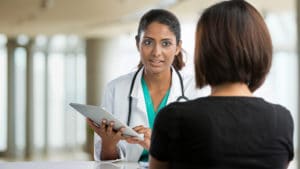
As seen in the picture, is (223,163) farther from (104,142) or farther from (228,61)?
(104,142)

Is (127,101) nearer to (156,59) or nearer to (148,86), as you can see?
(148,86)

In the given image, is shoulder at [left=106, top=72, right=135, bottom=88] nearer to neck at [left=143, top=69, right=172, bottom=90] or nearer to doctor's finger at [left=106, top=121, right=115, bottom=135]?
neck at [left=143, top=69, right=172, bottom=90]

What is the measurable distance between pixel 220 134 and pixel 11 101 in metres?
12.1

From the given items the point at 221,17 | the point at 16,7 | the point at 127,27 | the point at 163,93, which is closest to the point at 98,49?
the point at 127,27

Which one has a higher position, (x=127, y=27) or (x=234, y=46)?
(x=127, y=27)

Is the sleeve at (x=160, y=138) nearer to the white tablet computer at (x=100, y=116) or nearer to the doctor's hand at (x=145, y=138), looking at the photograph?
the white tablet computer at (x=100, y=116)

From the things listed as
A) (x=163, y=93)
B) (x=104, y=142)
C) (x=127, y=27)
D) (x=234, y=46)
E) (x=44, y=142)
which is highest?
(x=127, y=27)

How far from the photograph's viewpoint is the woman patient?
1.28 m

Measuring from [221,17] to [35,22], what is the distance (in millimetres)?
9499

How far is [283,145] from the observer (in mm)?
1354

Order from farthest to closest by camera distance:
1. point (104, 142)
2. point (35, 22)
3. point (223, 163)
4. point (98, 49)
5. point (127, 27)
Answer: point (98, 49) < point (127, 27) < point (35, 22) < point (104, 142) < point (223, 163)

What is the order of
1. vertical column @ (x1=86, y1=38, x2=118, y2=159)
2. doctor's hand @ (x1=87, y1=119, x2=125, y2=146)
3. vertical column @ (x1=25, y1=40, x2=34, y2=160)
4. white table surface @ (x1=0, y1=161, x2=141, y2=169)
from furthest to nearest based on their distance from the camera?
vertical column @ (x1=25, y1=40, x2=34, y2=160) → vertical column @ (x1=86, y1=38, x2=118, y2=159) → white table surface @ (x1=0, y1=161, x2=141, y2=169) → doctor's hand @ (x1=87, y1=119, x2=125, y2=146)

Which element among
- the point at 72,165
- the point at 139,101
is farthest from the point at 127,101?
the point at 72,165

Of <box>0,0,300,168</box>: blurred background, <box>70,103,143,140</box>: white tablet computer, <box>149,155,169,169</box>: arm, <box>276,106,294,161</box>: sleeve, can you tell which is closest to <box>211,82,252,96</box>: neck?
<box>276,106,294,161</box>: sleeve
